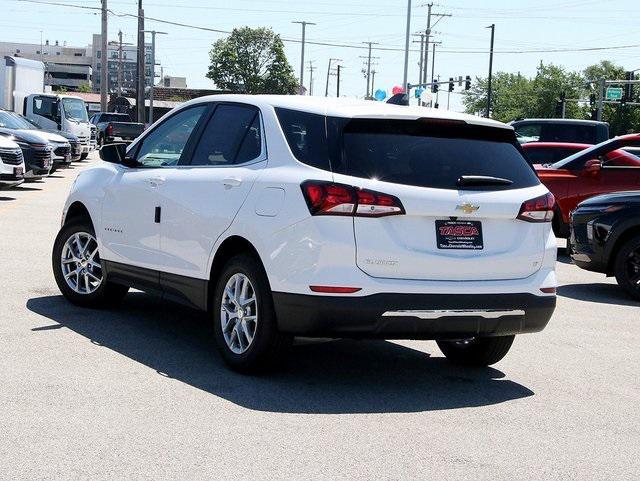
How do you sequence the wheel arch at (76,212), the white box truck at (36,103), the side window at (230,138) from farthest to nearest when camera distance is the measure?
the white box truck at (36,103), the wheel arch at (76,212), the side window at (230,138)

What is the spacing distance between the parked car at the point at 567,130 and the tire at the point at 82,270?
17.7 metres

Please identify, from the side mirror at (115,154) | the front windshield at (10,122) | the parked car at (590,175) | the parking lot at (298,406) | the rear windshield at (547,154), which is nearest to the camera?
the parking lot at (298,406)

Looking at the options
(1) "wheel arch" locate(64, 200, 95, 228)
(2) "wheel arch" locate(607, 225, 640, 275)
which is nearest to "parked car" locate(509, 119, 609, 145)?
(2) "wheel arch" locate(607, 225, 640, 275)

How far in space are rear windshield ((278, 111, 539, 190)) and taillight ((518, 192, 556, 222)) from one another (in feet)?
0.42

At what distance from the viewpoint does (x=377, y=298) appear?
616 cm

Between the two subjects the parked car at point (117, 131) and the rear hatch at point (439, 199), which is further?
the parked car at point (117, 131)

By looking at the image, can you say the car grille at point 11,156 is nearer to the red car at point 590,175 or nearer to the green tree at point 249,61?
the red car at point 590,175

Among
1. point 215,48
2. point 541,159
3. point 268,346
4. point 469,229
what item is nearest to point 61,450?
point 268,346

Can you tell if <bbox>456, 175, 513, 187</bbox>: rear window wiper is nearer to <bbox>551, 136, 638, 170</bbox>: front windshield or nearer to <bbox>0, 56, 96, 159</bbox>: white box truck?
<bbox>551, 136, 638, 170</bbox>: front windshield

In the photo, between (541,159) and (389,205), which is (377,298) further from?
(541,159)

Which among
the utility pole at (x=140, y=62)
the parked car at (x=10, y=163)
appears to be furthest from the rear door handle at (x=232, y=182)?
the utility pole at (x=140, y=62)

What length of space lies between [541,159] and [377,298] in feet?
45.0

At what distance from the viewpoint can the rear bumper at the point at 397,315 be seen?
614cm

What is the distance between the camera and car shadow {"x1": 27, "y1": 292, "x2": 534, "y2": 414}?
6.27 m
